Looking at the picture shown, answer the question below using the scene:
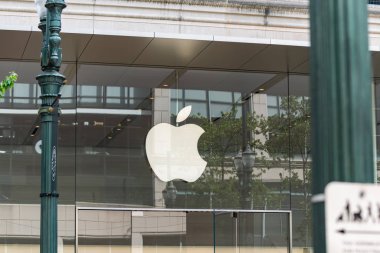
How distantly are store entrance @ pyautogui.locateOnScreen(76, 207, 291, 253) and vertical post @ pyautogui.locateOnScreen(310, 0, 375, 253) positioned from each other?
49.6 feet

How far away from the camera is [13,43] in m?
17.4

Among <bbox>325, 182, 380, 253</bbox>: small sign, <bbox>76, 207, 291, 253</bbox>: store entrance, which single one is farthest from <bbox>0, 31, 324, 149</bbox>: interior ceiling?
<bbox>325, 182, 380, 253</bbox>: small sign

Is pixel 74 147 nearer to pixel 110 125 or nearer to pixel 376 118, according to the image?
pixel 110 125

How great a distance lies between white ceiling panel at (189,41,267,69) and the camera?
17.8 metres

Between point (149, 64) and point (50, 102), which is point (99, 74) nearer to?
point (149, 64)

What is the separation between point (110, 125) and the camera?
18625mm

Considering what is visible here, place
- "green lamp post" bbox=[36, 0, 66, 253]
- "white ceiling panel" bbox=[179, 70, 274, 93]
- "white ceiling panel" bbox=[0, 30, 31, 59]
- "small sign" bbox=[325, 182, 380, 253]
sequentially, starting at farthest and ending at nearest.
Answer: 1. "white ceiling panel" bbox=[179, 70, 274, 93]
2. "white ceiling panel" bbox=[0, 30, 31, 59]
3. "green lamp post" bbox=[36, 0, 66, 253]
4. "small sign" bbox=[325, 182, 380, 253]

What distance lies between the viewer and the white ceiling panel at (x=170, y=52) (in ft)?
57.4

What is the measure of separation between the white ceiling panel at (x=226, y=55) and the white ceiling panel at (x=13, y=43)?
A: 14.1 feet

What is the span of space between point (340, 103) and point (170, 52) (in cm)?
1488

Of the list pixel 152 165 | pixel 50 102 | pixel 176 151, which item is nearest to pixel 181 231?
pixel 152 165

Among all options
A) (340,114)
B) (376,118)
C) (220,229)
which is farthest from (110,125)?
(340,114)

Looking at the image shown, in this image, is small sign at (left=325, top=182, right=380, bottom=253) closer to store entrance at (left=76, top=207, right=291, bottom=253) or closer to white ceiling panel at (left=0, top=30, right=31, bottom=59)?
white ceiling panel at (left=0, top=30, right=31, bottom=59)

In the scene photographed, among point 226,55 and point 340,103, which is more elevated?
point 226,55
